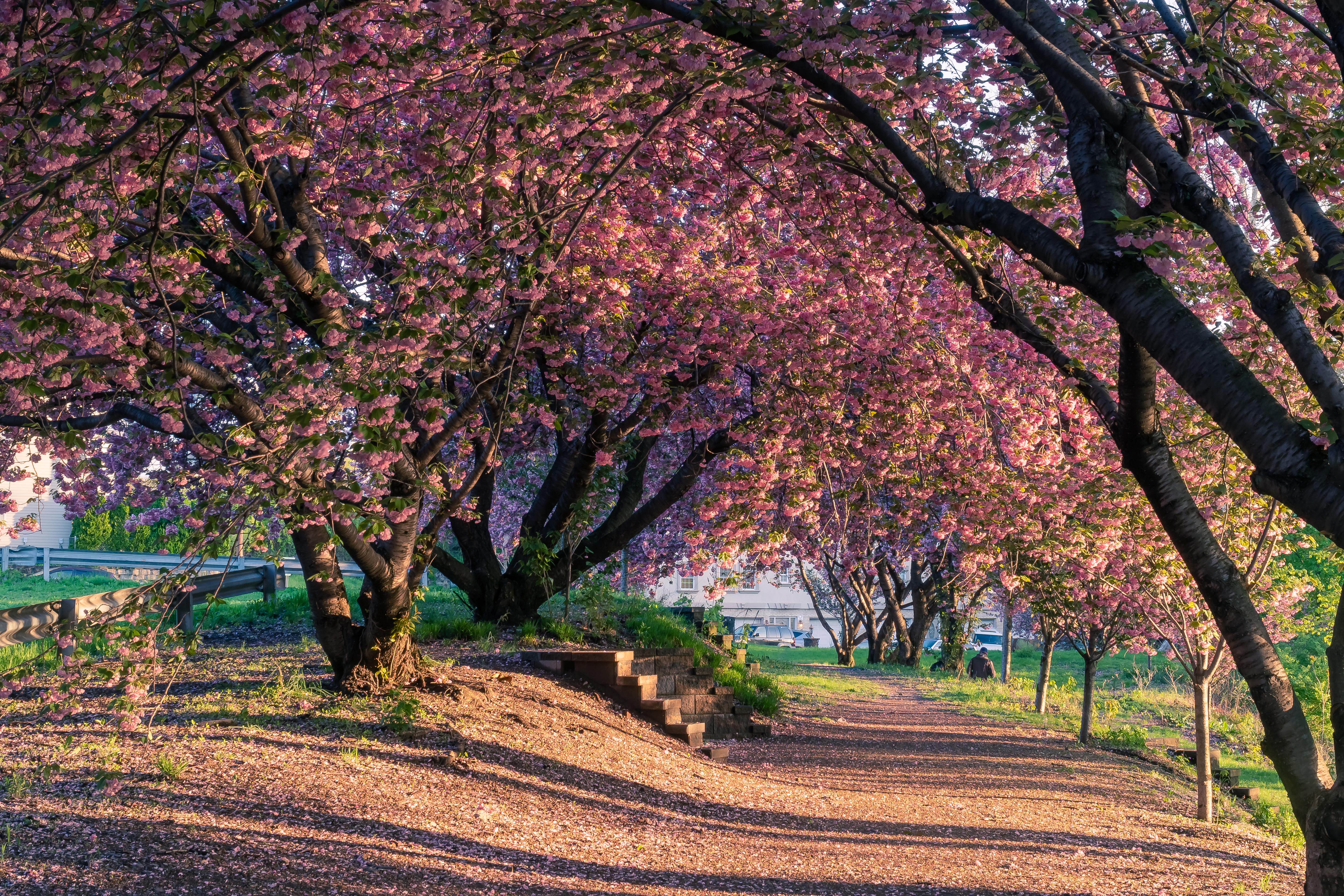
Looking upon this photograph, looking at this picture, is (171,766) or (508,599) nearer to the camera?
(171,766)

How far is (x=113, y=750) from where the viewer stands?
20.8 ft

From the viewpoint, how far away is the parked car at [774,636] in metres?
52.8

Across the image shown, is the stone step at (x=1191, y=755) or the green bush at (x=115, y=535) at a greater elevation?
the green bush at (x=115, y=535)

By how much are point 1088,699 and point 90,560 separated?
26.1 metres

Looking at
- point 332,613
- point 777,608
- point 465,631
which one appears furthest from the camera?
point 777,608

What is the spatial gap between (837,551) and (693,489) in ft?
25.5

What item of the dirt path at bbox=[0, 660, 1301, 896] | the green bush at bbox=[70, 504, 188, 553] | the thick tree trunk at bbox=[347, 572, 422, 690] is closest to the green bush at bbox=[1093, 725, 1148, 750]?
the dirt path at bbox=[0, 660, 1301, 896]

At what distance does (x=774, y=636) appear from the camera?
65375mm

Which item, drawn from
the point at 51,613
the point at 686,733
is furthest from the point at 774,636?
the point at 51,613

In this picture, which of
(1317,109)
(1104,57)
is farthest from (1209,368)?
(1104,57)

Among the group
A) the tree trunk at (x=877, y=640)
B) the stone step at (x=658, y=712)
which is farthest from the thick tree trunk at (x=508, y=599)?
the tree trunk at (x=877, y=640)

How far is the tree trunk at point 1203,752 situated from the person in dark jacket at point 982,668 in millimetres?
18687

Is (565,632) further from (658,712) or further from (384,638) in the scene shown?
(384,638)

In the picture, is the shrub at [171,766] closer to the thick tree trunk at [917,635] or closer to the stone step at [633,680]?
the stone step at [633,680]
